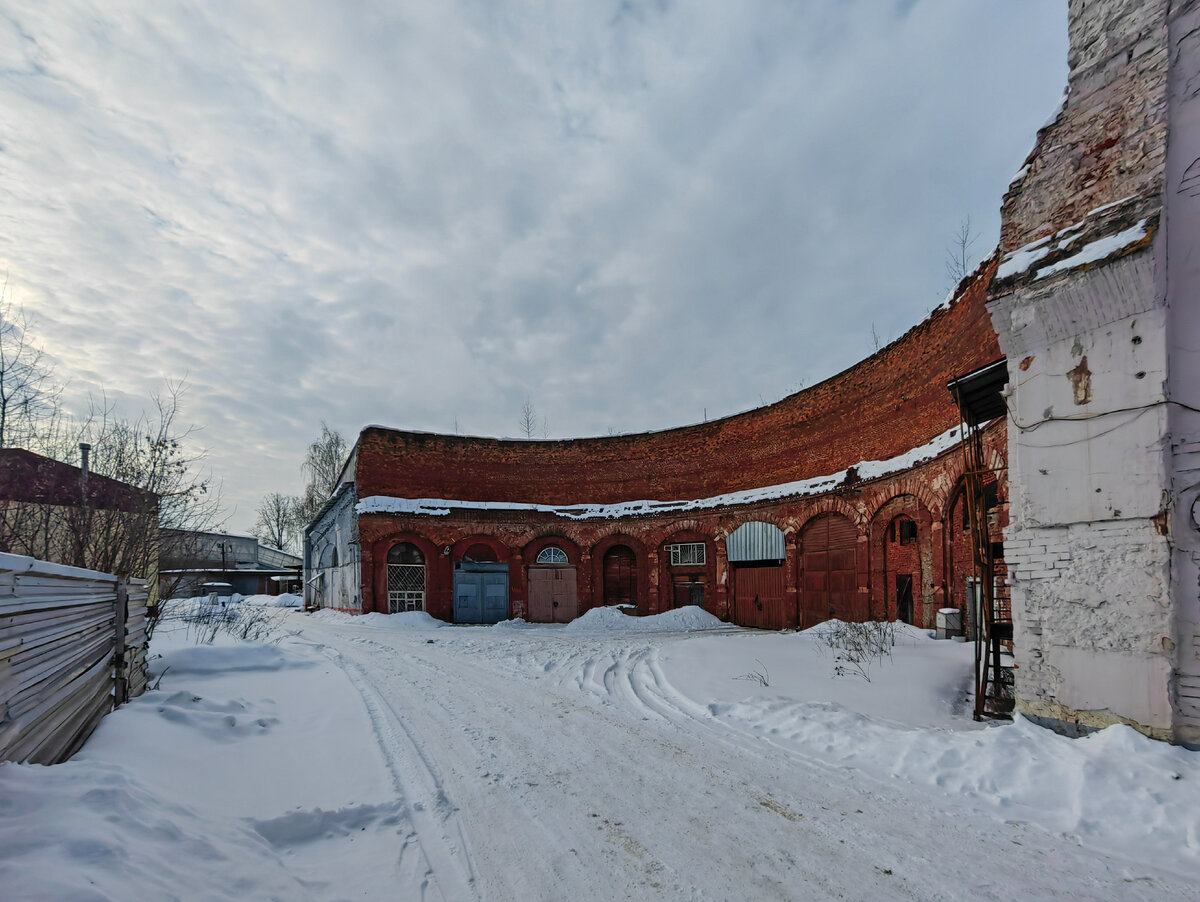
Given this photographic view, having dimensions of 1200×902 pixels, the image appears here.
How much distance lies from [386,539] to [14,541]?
51.8 feet

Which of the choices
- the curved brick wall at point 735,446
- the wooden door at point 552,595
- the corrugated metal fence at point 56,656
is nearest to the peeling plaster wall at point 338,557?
the curved brick wall at point 735,446

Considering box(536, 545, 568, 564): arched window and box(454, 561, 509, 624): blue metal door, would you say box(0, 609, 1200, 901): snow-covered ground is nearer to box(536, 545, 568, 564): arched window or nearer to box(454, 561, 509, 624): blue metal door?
box(454, 561, 509, 624): blue metal door

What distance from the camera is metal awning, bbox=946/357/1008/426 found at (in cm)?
760

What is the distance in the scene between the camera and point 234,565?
59.2 m

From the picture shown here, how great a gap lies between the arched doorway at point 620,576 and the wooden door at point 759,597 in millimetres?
4516

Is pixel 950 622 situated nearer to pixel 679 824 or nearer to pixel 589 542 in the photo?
pixel 679 824

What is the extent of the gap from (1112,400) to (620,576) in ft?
68.8

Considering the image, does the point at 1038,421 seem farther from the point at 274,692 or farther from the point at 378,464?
→ the point at 378,464

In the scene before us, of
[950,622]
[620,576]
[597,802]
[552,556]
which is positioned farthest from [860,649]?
[552,556]

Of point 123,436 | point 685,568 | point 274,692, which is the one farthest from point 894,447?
point 123,436

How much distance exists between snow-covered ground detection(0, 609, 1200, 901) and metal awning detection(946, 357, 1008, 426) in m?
3.82

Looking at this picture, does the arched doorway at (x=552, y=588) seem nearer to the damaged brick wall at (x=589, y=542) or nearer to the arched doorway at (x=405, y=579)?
the damaged brick wall at (x=589, y=542)

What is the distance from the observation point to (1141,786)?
4449 mm

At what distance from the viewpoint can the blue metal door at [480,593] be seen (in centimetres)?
2453
